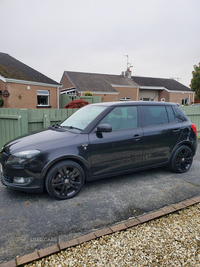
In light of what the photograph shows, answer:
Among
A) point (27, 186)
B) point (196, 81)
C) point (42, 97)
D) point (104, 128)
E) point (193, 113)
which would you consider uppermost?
point (196, 81)

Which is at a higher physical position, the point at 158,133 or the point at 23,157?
the point at 158,133

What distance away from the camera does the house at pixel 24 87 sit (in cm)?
1633

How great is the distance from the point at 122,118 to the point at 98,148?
2.88 feet

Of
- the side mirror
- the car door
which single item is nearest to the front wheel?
the car door

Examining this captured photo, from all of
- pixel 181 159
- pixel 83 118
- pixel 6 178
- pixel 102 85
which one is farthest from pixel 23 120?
pixel 102 85

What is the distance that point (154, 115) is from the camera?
454 cm

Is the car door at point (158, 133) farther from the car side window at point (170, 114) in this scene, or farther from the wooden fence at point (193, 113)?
the wooden fence at point (193, 113)

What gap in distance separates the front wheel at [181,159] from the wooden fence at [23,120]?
3.80m

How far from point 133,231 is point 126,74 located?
33.9 m

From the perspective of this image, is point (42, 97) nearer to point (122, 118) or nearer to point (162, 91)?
point (122, 118)

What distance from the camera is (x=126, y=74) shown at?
34344mm

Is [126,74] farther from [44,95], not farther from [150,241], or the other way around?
[150,241]

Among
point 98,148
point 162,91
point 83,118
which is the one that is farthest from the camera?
point 162,91

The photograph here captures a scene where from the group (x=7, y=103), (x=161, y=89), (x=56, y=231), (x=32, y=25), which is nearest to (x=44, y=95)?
(x=7, y=103)
